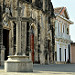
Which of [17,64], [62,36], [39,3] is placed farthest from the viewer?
[62,36]

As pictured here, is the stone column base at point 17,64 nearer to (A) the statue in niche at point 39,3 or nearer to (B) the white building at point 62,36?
(A) the statue in niche at point 39,3

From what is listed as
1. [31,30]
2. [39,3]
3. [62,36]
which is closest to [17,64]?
[31,30]

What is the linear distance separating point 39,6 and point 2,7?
8.51m

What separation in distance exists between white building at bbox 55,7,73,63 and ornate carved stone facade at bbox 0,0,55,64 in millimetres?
2900

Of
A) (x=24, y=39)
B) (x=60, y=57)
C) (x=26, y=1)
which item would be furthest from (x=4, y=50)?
(x=60, y=57)

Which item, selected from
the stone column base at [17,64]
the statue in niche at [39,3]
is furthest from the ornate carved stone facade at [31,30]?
the stone column base at [17,64]

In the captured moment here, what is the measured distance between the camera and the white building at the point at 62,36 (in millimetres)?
37438

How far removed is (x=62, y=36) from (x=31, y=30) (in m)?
12.0

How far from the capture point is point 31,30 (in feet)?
92.4

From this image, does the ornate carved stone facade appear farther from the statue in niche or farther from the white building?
the white building

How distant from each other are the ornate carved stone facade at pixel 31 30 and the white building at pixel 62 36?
114 inches

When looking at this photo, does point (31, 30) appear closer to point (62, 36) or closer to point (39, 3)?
point (39, 3)

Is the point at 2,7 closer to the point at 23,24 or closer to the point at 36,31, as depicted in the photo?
the point at 23,24

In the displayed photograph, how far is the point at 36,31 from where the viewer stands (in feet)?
93.5
